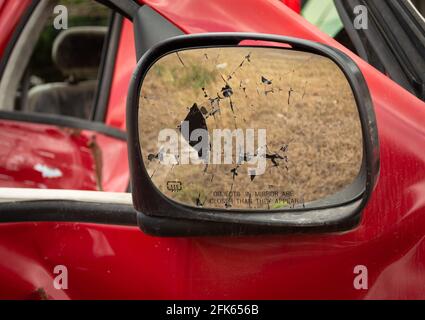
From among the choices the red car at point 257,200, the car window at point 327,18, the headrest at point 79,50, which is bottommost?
the red car at point 257,200

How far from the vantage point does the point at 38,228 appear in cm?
159

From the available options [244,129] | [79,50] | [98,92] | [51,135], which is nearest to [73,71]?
[79,50]

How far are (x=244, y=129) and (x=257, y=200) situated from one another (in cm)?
13

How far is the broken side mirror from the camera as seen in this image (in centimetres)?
128

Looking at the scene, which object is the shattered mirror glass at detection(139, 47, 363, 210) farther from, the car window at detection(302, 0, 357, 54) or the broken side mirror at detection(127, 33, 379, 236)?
the car window at detection(302, 0, 357, 54)

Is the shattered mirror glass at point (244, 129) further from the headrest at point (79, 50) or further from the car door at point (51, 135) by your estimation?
the headrest at point (79, 50)

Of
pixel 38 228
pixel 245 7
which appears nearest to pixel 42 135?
pixel 38 228

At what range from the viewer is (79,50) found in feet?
14.8

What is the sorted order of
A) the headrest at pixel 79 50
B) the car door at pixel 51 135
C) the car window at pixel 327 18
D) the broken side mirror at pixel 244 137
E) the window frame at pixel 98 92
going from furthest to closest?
the headrest at pixel 79 50 < the car door at pixel 51 135 < the window frame at pixel 98 92 < the car window at pixel 327 18 < the broken side mirror at pixel 244 137

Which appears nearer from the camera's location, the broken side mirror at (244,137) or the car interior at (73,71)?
the broken side mirror at (244,137)

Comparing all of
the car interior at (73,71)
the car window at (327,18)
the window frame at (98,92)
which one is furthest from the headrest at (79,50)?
the car window at (327,18)

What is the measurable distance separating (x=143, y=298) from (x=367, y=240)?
0.48 meters

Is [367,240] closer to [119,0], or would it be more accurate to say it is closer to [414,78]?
[414,78]

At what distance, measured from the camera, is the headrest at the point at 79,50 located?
441 centimetres
